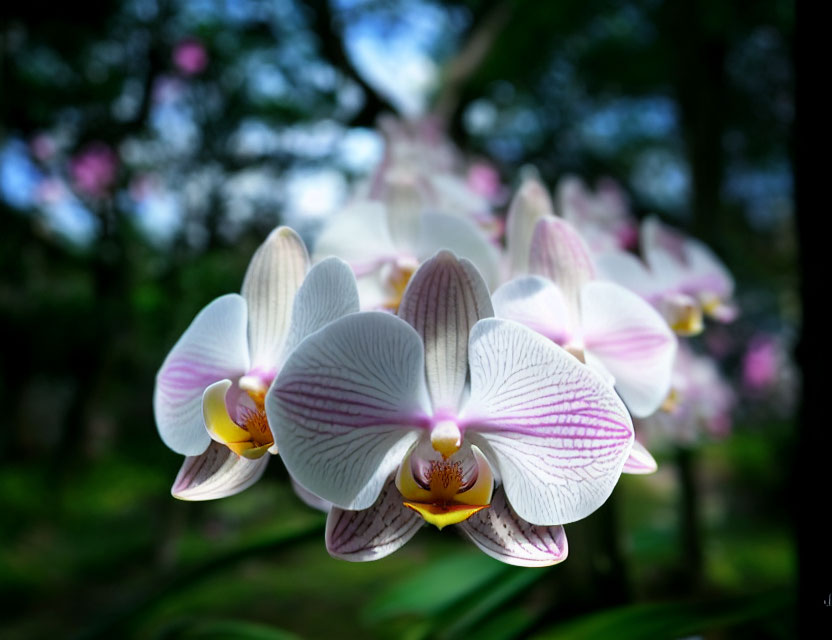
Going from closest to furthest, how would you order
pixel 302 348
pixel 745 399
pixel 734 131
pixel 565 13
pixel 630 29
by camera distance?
pixel 302 348 < pixel 565 13 < pixel 745 399 < pixel 630 29 < pixel 734 131

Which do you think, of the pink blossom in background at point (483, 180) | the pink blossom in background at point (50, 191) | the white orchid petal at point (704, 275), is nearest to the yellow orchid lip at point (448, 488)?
the white orchid petal at point (704, 275)

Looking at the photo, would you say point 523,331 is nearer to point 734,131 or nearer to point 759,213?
point 734,131

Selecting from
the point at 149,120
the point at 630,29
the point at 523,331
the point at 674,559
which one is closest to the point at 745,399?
the point at 674,559

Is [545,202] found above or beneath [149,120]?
beneath

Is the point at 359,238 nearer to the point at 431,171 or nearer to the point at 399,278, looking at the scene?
the point at 399,278

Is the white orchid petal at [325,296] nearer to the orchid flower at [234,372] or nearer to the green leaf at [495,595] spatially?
the orchid flower at [234,372]

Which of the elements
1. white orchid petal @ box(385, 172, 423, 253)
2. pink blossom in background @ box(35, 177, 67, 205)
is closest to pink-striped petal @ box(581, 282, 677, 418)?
white orchid petal @ box(385, 172, 423, 253)

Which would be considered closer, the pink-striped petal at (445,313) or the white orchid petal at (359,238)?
the pink-striped petal at (445,313)
